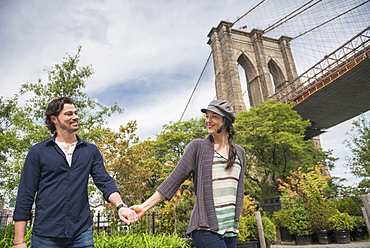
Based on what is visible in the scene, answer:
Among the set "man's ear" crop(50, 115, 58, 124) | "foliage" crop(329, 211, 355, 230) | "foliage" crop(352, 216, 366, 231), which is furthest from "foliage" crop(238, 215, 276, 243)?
"man's ear" crop(50, 115, 58, 124)

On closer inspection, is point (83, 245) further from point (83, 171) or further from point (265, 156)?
point (265, 156)

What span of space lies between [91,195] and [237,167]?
7.83 meters

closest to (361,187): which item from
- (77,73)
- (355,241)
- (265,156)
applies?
(355,241)

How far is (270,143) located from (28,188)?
1559cm

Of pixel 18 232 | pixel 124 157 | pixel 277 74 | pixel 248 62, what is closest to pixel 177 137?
pixel 124 157

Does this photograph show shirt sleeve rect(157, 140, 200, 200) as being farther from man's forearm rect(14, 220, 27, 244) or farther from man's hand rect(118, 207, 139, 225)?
man's forearm rect(14, 220, 27, 244)

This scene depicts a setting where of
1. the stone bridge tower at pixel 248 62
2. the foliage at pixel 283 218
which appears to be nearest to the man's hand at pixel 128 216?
the foliage at pixel 283 218

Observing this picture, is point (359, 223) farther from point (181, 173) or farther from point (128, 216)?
point (128, 216)

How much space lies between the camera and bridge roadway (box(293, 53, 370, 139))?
1923 cm

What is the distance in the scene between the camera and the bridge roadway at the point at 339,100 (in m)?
19.2

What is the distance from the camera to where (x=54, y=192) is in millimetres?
1610

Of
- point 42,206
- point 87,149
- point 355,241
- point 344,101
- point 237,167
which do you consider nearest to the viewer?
point 42,206

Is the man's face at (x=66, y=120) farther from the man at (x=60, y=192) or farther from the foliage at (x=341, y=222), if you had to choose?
the foliage at (x=341, y=222)

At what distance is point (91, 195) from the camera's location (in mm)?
8461
